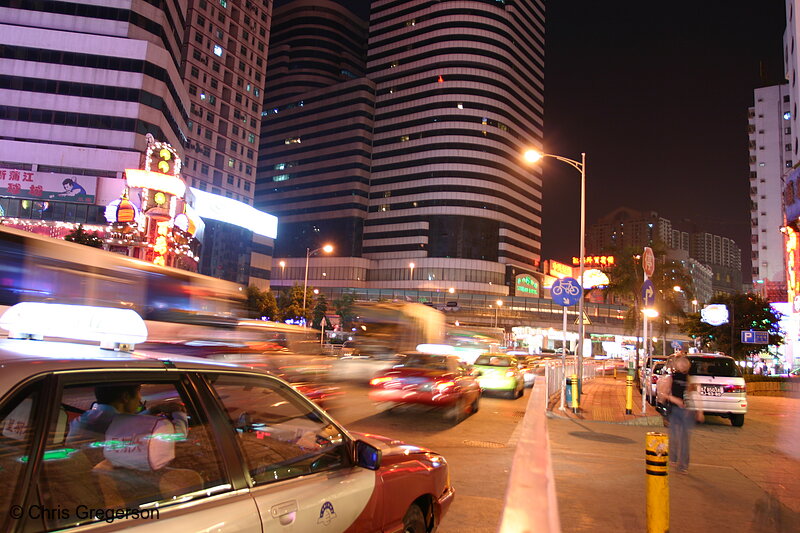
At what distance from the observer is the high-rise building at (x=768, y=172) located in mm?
84188

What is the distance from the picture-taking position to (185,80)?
245ft

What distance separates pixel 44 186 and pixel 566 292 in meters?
43.2

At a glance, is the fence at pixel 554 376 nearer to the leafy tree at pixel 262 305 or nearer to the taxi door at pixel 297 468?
the taxi door at pixel 297 468

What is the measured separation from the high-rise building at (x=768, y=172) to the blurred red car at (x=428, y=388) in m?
87.5

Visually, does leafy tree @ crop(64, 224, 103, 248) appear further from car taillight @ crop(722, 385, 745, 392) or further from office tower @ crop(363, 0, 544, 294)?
office tower @ crop(363, 0, 544, 294)

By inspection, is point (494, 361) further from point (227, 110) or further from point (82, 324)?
point (227, 110)

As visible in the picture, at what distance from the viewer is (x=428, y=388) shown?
41.3 feet

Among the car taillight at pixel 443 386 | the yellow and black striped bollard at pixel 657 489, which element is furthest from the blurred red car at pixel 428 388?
the yellow and black striped bollard at pixel 657 489

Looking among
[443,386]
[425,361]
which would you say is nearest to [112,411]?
[443,386]

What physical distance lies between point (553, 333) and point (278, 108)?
274ft

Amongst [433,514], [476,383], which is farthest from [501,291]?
[433,514]

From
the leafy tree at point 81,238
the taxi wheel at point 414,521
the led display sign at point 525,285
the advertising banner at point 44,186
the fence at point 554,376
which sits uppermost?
the advertising banner at point 44,186

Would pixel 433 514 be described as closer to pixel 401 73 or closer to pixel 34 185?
pixel 34 185

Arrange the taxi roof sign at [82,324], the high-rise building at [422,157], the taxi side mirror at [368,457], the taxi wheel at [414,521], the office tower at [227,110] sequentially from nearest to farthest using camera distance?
the taxi roof sign at [82,324] < the taxi side mirror at [368,457] < the taxi wheel at [414,521] < the office tower at [227,110] < the high-rise building at [422,157]
